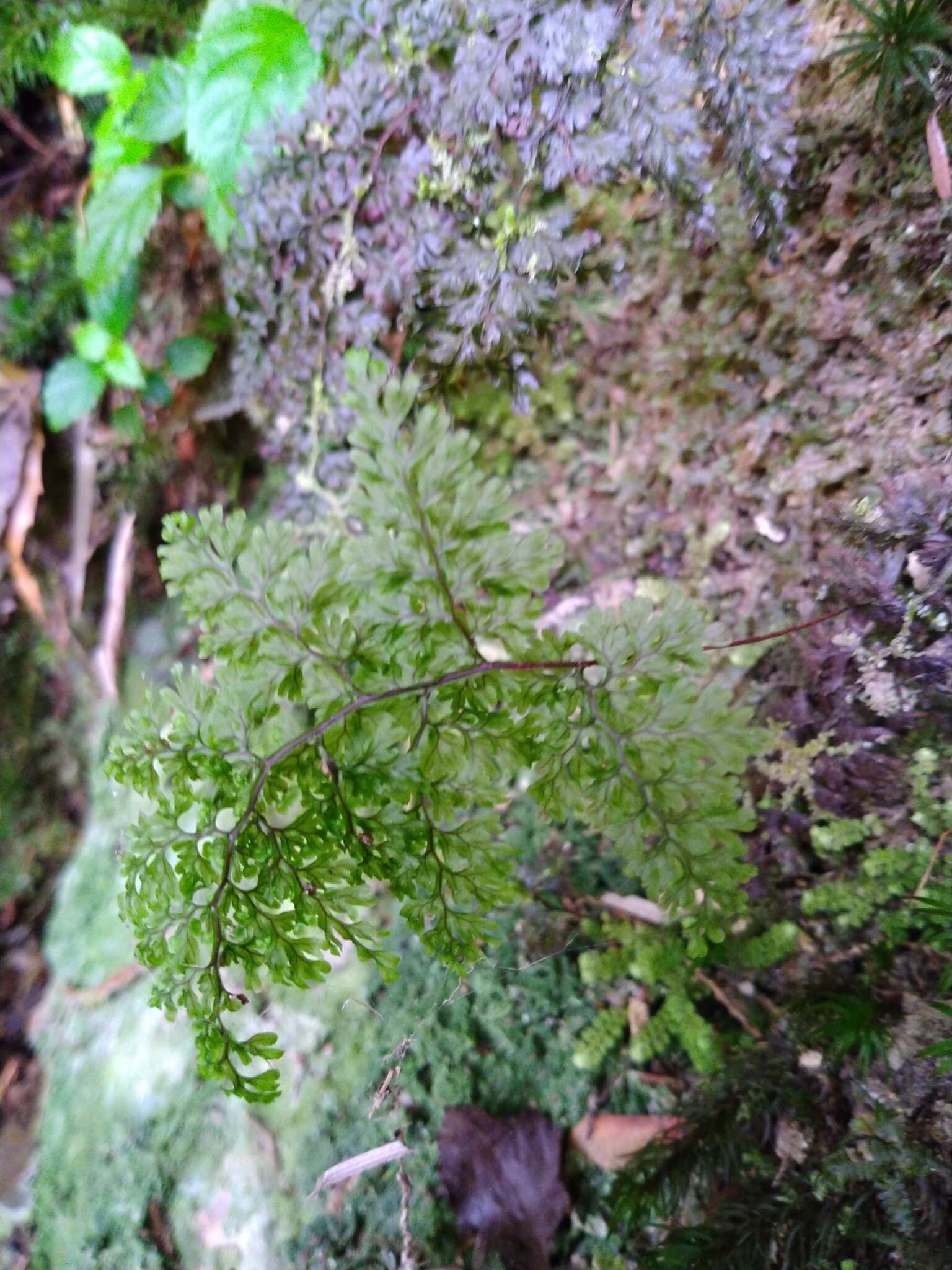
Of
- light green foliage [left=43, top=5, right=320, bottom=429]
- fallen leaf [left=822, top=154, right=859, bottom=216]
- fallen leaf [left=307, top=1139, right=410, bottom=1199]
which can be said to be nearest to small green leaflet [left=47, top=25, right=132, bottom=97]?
light green foliage [left=43, top=5, right=320, bottom=429]

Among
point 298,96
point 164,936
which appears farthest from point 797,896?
point 298,96

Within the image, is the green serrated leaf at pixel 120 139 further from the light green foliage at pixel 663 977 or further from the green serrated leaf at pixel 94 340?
the light green foliage at pixel 663 977

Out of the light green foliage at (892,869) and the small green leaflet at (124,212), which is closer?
the light green foliage at (892,869)

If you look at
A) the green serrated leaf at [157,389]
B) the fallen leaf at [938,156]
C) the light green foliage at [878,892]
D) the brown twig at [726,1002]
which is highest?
the green serrated leaf at [157,389]

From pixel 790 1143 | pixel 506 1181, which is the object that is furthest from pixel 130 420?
pixel 790 1143

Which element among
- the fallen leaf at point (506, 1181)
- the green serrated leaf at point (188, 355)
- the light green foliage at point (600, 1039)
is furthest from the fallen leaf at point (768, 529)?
the green serrated leaf at point (188, 355)

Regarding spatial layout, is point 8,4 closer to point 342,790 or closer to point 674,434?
point 674,434

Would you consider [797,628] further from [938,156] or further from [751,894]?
[938,156]
